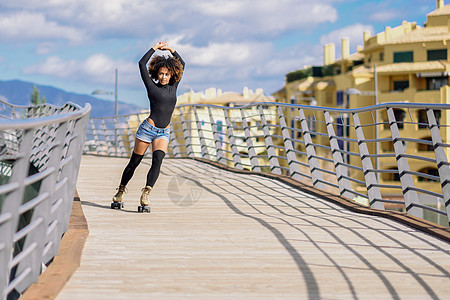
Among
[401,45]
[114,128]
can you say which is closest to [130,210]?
[114,128]

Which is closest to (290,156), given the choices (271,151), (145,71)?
(271,151)

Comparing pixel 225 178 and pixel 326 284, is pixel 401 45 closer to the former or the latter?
pixel 225 178

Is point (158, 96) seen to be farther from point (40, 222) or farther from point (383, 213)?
point (40, 222)

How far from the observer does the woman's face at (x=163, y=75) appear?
780cm

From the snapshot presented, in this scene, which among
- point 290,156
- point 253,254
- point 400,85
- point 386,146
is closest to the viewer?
point 253,254

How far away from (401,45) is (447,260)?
5836cm

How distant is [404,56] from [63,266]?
5946 centimetres

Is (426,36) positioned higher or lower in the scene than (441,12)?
lower

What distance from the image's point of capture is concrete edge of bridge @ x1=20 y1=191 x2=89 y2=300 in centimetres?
424

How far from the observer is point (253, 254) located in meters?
5.59

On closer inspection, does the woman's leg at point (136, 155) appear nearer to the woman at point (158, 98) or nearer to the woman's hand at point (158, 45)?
the woman at point (158, 98)

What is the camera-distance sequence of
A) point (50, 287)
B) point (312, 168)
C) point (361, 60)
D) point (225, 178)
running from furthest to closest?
1. point (361, 60)
2. point (225, 178)
3. point (312, 168)
4. point (50, 287)

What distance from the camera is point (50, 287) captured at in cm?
434

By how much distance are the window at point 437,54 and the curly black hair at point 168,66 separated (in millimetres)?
55637
